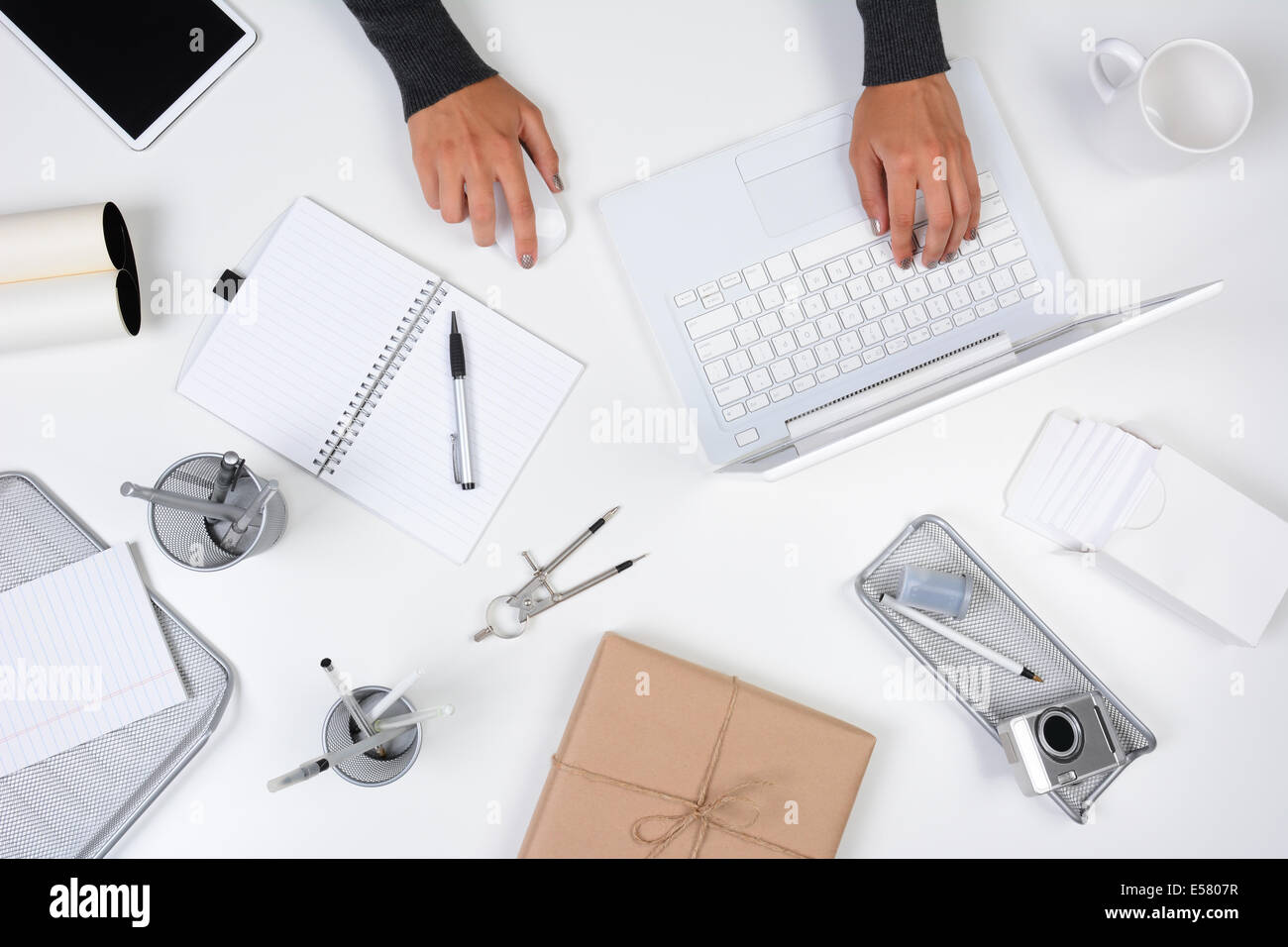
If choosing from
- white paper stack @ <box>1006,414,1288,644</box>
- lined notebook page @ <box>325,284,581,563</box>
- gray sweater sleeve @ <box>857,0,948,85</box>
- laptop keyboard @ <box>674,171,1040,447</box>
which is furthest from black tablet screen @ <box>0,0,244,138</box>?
white paper stack @ <box>1006,414,1288,644</box>

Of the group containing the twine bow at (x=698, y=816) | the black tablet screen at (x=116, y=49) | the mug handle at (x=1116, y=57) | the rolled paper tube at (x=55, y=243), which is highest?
the black tablet screen at (x=116, y=49)

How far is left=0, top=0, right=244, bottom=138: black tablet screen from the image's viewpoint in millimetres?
948

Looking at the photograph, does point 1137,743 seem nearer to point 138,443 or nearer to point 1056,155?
point 1056,155

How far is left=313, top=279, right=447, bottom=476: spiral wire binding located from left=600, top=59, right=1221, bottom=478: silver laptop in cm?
23

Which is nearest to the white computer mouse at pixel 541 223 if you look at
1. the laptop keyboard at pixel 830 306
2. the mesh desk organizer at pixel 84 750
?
the laptop keyboard at pixel 830 306

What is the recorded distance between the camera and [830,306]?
0.96 metres

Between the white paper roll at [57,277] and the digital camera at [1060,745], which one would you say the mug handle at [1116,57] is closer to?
the digital camera at [1060,745]

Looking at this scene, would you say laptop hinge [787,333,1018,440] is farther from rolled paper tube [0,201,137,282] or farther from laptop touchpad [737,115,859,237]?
rolled paper tube [0,201,137,282]

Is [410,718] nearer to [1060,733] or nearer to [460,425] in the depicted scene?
[460,425]

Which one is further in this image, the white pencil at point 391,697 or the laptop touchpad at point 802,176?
the laptop touchpad at point 802,176

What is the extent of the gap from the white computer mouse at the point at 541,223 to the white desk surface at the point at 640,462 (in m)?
0.03

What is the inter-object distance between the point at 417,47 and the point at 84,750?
0.84 meters

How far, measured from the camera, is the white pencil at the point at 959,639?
0.95 meters
